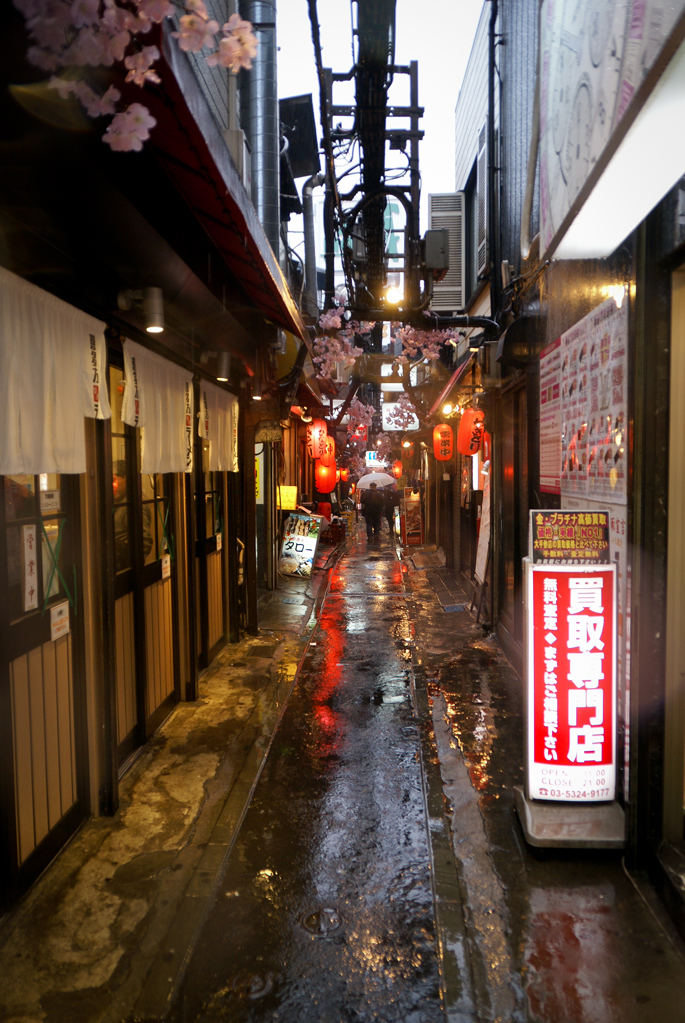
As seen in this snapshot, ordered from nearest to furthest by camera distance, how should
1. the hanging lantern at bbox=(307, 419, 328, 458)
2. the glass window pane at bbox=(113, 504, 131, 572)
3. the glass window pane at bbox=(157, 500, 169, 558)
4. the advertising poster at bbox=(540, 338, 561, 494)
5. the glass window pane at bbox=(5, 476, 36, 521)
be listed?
the glass window pane at bbox=(5, 476, 36, 521), the glass window pane at bbox=(113, 504, 131, 572), the advertising poster at bbox=(540, 338, 561, 494), the glass window pane at bbox=(157, 500, 169, 558), the hanging lantern at bbox=(307, 419, 328, 458)

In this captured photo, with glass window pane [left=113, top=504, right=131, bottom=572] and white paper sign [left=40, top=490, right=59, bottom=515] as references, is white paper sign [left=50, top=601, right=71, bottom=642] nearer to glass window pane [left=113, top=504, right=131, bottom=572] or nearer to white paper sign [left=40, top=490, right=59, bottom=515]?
white paper sign [left=40, top=490, right=59, bottom=515]

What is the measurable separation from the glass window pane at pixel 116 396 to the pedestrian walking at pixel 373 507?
23894 millimetres

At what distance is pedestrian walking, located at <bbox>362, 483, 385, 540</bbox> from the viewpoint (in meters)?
30.7

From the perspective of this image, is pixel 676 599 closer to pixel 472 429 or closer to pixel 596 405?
pixel 596 405

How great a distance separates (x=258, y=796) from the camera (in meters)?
6.53

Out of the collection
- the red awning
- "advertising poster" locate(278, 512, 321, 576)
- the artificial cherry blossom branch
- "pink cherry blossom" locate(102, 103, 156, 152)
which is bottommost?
"advertising poster" locate(278, 512, 321, 576)

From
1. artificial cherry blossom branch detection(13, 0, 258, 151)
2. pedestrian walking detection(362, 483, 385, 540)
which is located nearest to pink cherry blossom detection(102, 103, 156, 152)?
artificial cherry blossom branch detection(13, 0, 258, 151)

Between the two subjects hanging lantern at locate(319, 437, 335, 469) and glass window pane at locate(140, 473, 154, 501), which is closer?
glass window pane at locate(140, 473, 154, 501)

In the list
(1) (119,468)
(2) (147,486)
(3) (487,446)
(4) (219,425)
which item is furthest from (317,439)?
(1) (119,468)

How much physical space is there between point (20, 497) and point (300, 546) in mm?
14761

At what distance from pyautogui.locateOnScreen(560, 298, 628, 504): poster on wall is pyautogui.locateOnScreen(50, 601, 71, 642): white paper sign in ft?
15.1

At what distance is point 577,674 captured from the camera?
520 centimetres

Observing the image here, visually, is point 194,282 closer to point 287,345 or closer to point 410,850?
point 410,850

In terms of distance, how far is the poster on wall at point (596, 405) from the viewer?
5.32 meters
